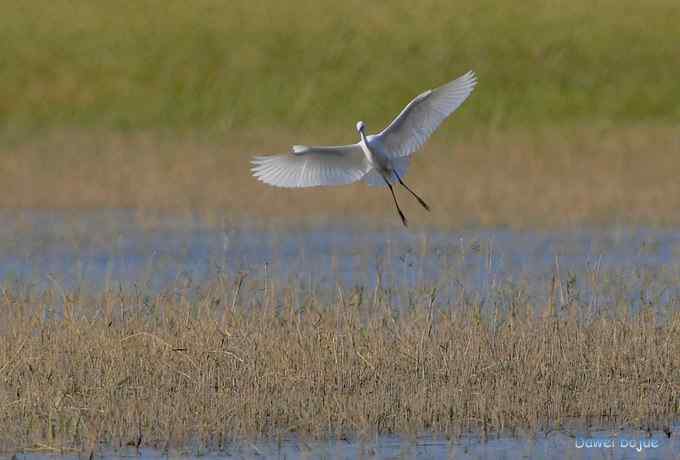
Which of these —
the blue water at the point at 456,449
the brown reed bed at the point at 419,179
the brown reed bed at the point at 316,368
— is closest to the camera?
the blue water at the point at 456,449

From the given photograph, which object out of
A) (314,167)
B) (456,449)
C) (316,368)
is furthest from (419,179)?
(456,449)

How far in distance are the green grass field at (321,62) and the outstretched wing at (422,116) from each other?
47.7ft

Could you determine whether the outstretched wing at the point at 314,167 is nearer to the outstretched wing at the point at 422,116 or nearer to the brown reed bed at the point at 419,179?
the outstretched wing at the point at 422,116

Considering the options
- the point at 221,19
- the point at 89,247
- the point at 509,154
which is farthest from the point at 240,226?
the point at 221,19

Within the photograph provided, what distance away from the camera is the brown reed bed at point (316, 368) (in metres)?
7.91

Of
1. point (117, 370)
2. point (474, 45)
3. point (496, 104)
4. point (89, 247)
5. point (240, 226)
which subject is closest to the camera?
point (117, 370)

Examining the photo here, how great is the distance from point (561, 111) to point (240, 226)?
36.1ft

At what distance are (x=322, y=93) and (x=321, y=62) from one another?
1.50 metres

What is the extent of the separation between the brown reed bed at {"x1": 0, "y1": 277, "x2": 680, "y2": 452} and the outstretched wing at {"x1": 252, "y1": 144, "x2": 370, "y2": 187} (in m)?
0.90

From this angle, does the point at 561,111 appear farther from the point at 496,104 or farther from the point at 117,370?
the point at 117,370

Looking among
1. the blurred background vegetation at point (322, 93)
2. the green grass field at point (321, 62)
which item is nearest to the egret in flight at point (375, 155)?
the blurred background vegetation at point (322, 93)

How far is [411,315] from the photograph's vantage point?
9.42 meters

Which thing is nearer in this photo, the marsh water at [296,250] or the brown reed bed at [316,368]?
the brown reed bed at [316,368]

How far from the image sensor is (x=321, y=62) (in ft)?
97.8
